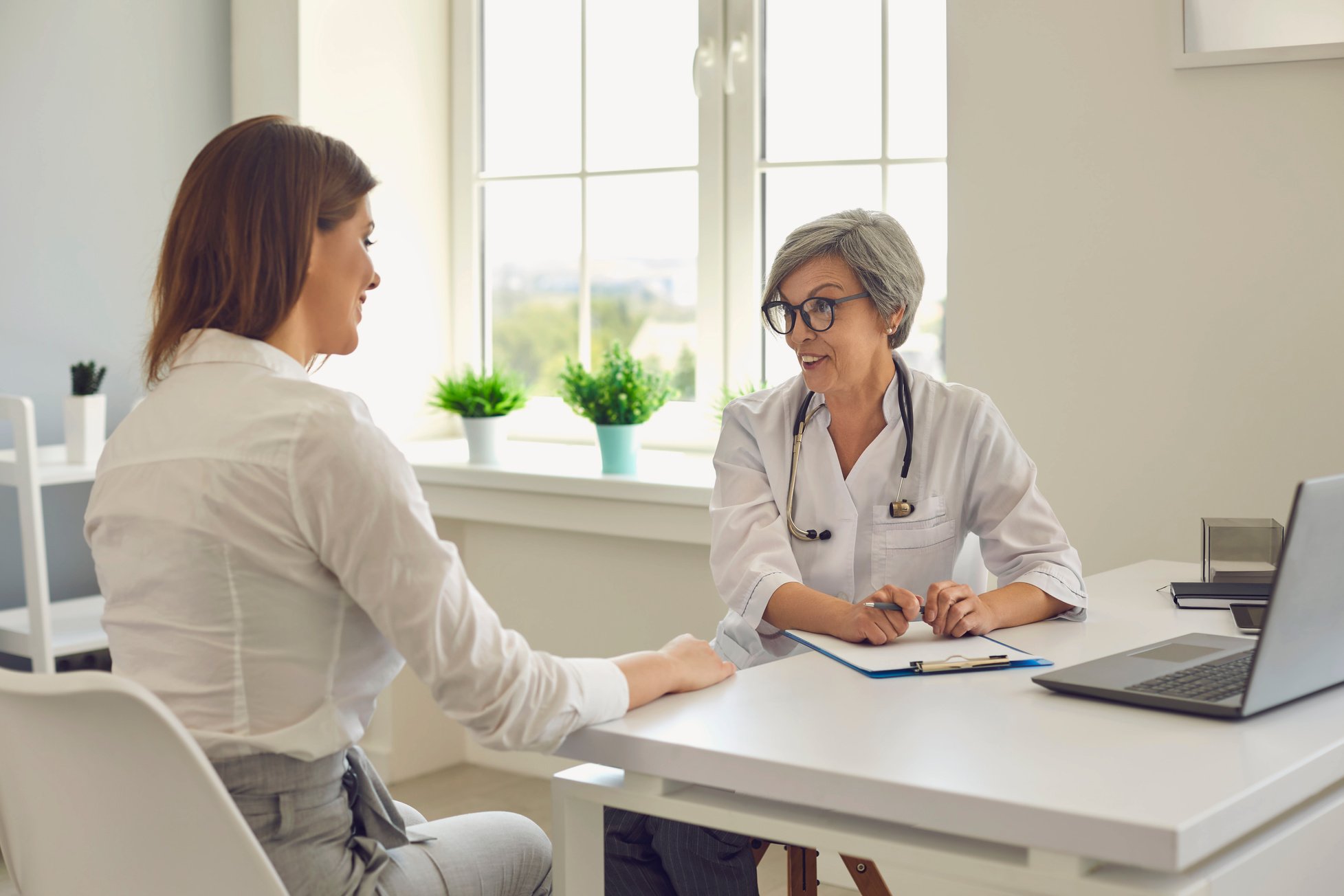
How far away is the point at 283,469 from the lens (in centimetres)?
113

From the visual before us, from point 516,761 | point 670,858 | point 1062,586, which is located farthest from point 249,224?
point 516,761

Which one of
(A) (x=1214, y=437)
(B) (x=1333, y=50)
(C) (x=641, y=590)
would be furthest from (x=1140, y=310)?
(C) (x=641, y=590)

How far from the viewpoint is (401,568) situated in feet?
3.72

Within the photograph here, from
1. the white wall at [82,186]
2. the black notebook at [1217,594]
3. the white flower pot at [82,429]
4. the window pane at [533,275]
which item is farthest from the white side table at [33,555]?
the black notebook at [1217,594]

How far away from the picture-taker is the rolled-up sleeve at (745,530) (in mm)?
1854

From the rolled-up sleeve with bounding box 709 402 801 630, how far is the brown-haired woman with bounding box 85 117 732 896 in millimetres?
593

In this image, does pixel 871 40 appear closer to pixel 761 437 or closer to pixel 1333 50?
pixel 1333 50

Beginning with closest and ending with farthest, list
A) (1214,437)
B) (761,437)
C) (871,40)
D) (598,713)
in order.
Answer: (598,713) → (761,437) → (1214,437) → (871,40)

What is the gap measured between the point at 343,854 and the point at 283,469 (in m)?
0.37

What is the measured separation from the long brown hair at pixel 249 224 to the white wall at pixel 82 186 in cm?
217

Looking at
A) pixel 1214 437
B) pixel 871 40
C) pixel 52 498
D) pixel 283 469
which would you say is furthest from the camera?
pixel 52 498

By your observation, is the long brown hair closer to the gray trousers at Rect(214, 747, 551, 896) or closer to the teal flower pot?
the gray trousers at Rect(214, 747, 551, 896)

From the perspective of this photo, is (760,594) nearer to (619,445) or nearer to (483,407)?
(619,445)

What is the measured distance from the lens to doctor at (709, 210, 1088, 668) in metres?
1.94
